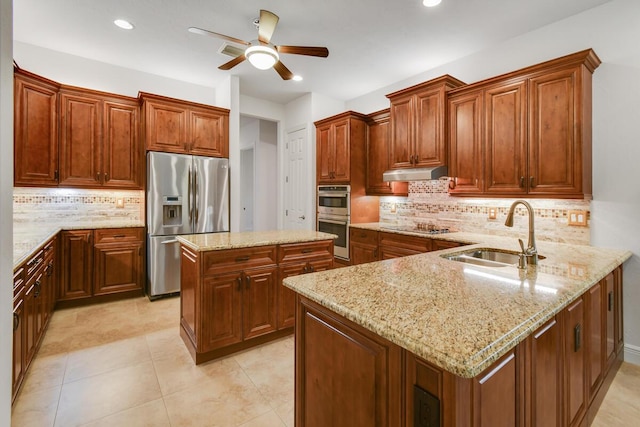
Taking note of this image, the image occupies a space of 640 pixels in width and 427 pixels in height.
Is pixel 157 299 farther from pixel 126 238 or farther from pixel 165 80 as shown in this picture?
pixel 165 80

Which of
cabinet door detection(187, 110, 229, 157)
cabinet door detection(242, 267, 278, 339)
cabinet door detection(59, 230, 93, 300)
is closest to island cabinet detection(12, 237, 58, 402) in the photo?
cabinet door detection(59, 230, 93, 300)

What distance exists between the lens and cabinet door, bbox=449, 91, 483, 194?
9.95ft

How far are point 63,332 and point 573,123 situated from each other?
15.4 ft

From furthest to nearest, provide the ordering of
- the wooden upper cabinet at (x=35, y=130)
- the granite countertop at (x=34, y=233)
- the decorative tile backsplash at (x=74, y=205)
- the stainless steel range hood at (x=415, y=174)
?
the decorative tile backsplash at (x=74, y=205) → the stainless steel range hood at (x=415, y=174) → the wooden upper cabinet at (x=35, y=130) → the granite countertop at (x=34, y=233)

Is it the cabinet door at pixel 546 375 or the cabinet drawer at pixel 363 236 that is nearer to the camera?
the cabinet door at pixel 546 375

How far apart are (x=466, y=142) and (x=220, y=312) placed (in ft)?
9.14

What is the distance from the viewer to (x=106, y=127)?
3.73 m

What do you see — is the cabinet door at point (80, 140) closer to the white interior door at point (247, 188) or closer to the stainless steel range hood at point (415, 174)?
the white interior door at point (247, 188)

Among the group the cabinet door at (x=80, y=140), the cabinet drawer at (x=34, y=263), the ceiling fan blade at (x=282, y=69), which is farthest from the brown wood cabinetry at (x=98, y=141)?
the ceiling fan blade at (x=282, y=69)

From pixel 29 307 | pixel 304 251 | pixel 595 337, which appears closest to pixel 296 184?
pixel 304 251

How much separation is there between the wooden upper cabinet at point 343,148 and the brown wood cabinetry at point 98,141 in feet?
8.09

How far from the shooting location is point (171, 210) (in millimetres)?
3809

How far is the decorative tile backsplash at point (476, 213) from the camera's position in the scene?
9.01ft

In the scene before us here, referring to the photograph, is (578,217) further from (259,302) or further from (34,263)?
(34,263)
